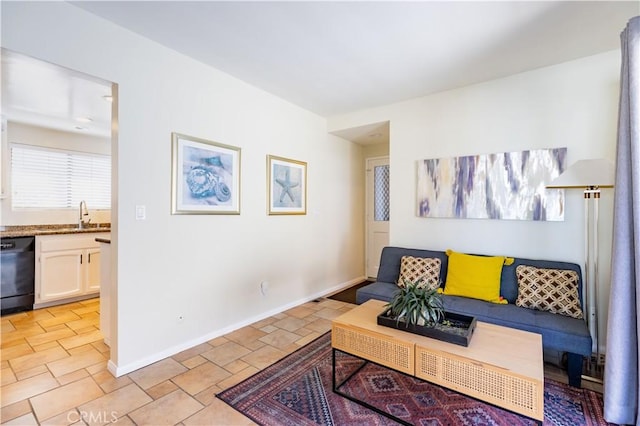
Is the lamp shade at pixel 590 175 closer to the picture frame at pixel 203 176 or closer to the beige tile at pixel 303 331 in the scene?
the beige tile at pixel 303 331

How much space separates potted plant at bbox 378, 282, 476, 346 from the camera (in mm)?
1672

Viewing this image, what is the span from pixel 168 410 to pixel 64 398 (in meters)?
0.72

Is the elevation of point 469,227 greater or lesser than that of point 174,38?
lesser

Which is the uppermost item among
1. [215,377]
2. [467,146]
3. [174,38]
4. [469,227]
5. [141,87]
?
[174,38]

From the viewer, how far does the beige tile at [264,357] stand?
2.26m

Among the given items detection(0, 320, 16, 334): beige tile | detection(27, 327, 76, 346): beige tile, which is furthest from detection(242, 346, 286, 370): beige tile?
detection(0, 320, 16, 334): beige tile

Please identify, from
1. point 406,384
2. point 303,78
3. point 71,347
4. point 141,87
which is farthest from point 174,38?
point 406,384

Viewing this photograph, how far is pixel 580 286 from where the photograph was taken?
2.31 m

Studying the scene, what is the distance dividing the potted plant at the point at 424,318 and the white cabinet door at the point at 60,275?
12.8ft

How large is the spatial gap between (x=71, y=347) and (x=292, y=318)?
6.54ft

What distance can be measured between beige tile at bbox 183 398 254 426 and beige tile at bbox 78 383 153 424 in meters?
0.38

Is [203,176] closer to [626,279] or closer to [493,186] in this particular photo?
[493,186]

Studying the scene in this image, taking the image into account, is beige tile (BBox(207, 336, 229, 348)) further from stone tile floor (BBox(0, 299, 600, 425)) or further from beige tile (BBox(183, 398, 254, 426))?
beige tile (BBox(183, 398, 254, 426))

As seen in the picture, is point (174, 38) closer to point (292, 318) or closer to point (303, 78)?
point (303, 78)
